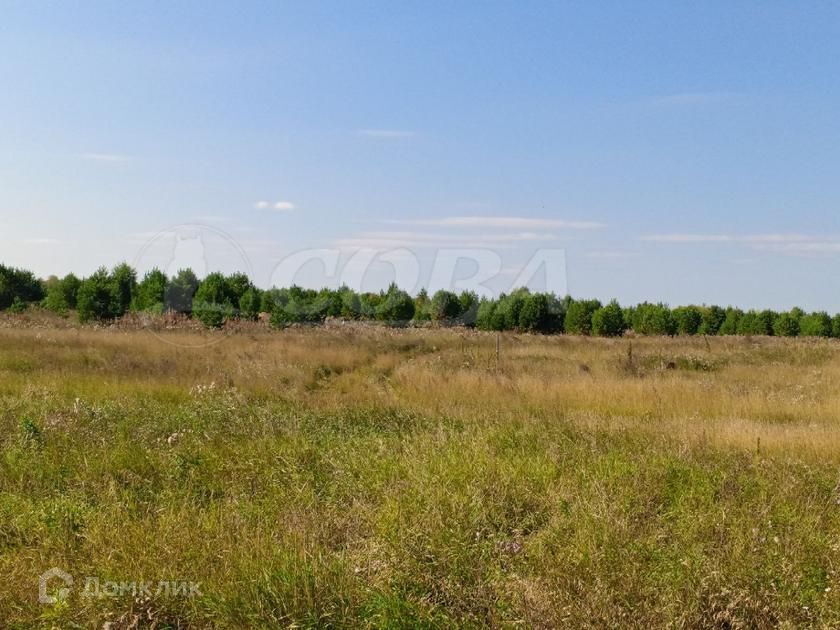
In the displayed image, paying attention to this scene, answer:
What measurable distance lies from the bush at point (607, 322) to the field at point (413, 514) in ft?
111

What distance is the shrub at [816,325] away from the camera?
46.9 metres

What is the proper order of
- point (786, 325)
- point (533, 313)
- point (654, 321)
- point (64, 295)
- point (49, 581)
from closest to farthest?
1. point (49, 581)
2. point (64, 295)
3. point (533, 313)
4. point (654, 321)
5. point (786, 325)

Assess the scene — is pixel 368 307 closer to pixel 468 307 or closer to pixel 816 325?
pixel 468 307

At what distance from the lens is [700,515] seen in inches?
179

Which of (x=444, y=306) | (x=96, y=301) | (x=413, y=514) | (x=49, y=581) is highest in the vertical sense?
(x=444, y=306)

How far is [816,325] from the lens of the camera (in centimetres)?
4700

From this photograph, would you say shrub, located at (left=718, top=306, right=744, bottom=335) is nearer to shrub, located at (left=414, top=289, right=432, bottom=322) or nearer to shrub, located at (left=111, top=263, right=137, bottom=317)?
shrub, located at (left=414, top=289, right=432, bottom=322)

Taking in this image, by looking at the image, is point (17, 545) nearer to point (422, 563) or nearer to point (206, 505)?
point (206, 505)

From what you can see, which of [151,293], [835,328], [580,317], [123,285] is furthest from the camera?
[835,328]

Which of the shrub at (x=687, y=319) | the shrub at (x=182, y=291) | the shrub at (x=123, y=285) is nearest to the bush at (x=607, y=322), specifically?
the shrub at (x=687, y=319)

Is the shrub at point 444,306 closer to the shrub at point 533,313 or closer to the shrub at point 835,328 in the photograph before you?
the shrub at point 533,313

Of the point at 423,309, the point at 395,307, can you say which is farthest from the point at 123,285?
the point at 423,309

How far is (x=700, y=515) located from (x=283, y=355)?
45.1 ft

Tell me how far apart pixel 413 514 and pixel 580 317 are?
42.1m
